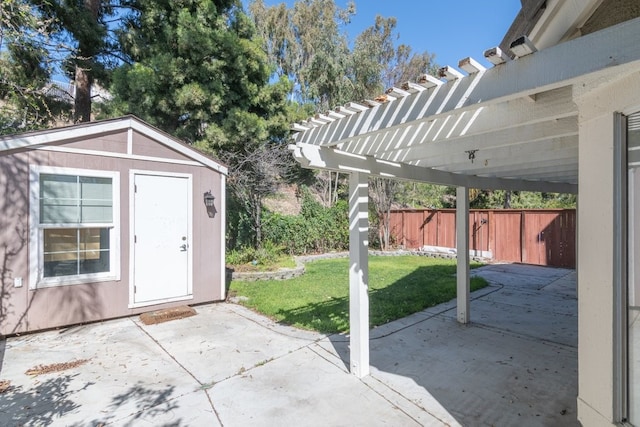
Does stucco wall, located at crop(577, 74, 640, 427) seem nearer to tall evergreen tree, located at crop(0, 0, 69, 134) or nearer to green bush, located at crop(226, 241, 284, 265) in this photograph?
tall evergreen tree, located at crop(0, 0, 69, 134)

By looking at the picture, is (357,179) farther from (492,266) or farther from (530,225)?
(530,225)

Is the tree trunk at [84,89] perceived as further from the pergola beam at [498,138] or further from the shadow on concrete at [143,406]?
the pergola beam at [498,138]

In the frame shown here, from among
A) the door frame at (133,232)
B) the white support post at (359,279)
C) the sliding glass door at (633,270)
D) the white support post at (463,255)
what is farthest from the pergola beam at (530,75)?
the door frame at (133,232)

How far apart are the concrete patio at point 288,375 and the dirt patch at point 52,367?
61 millimetres

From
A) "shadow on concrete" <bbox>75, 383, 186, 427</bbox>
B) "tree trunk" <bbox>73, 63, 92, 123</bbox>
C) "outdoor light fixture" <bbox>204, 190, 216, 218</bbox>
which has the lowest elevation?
"shadow on concrete" <bbox>75, 383, 186, 427</bbox>

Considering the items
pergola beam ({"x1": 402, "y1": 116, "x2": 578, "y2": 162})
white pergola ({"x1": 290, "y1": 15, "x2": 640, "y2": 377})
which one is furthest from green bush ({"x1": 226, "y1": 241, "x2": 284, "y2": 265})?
pergola beam ({"x1": 402, "y1": 116, "x2": 578, "y2": 162})

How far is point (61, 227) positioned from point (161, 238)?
1.40 meters

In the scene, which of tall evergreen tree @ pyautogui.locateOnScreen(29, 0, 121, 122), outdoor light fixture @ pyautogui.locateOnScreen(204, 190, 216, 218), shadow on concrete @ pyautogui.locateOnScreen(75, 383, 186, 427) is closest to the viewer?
shadow on concrete @ pyautogui.locateOnScreen(75, 383, 186, 427)

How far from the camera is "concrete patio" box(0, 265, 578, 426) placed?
2.83 meters

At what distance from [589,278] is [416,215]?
12721 millimetres

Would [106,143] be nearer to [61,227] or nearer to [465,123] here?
[61,227]

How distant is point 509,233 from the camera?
11.6 meters

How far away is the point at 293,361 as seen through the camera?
3814 mm

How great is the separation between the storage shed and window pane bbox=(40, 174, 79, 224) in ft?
0.04
